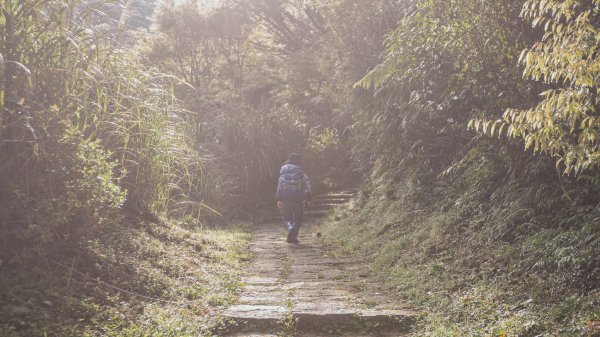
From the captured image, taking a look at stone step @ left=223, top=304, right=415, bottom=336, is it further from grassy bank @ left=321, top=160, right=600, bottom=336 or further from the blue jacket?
the blue jacket

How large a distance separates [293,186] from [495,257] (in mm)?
5599

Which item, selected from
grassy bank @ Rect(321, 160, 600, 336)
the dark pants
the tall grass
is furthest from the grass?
the tall grass

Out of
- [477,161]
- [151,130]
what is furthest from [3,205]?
[477,161]

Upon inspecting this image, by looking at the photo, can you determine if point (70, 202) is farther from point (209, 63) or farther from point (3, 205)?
point (209, 63)

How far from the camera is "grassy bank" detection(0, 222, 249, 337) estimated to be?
3.98 meters

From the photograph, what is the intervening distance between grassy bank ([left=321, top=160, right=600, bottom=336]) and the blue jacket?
2092 millimetres

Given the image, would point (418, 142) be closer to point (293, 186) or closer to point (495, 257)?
point (293, 186)

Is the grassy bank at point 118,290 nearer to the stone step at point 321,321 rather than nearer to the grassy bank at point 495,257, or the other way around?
the stone step at point 321,321

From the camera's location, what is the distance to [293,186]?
10.6 m

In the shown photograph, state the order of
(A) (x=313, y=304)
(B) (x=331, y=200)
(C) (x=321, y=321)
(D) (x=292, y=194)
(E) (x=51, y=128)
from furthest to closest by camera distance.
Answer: (B) (x=331, y=200) → (D) (x=292, y=194) → (A) (x=313, y=304) → (C) (x=321, y=321) → (E) (x=51, y=128)

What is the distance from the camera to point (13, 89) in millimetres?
4641

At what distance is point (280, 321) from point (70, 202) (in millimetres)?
2086

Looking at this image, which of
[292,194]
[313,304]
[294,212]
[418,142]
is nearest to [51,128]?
[313,304]

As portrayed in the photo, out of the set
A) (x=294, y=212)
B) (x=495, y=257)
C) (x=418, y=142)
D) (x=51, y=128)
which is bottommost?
(x=294, y=212)
